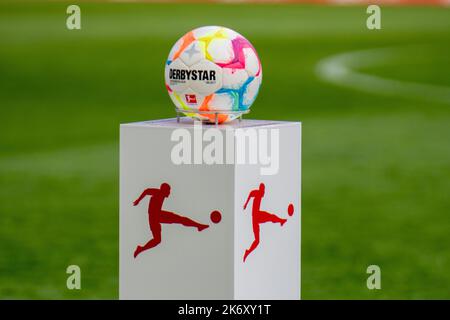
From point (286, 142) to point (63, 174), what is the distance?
911 centimetres

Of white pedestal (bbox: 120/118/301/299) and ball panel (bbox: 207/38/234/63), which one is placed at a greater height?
ball panel (bbox: 207/38/234/63)

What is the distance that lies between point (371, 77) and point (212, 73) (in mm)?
21147

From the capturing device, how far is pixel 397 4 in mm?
43500

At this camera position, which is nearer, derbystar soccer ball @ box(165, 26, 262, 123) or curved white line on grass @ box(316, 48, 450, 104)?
derbystar soccer ball @ box(165, 26, 262, 123)

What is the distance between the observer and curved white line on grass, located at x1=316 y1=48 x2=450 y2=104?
25266 mm

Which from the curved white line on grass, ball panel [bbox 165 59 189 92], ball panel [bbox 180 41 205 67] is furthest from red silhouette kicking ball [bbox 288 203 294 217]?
the curved white line on grass

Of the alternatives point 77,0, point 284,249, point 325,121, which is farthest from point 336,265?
point 77,0

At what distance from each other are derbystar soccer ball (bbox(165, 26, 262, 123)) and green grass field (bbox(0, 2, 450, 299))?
12.0 feet

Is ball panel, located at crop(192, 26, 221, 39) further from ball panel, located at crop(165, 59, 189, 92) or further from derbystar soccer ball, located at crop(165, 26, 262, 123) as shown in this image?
ball panel, located at crop(165, 59, 189, 92)

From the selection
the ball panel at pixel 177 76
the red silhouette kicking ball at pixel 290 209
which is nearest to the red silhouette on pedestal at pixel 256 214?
the red silhouette kicking ball at pixel 290 209

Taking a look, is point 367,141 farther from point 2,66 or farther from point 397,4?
point 397,4

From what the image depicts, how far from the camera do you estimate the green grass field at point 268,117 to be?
11.5 m

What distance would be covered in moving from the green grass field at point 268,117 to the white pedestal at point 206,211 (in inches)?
123

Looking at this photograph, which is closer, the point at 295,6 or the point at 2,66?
the point at 2,66
